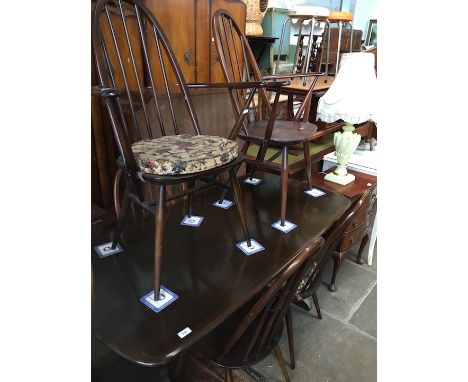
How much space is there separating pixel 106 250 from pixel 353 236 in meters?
1.28

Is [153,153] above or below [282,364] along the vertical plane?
above

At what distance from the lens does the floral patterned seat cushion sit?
92 centimetres

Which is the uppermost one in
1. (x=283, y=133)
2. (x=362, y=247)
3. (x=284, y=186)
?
(x=283, y=133)

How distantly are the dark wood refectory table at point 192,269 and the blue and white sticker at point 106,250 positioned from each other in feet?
0.06

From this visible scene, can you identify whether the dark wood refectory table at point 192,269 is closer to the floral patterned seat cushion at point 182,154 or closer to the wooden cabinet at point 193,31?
the floral patterned seat cushion at point 182,154

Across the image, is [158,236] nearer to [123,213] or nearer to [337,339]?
[123,213]

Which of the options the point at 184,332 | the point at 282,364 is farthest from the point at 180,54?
the point at 282,364

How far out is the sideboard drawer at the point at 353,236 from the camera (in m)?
1.74

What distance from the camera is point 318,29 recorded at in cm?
388

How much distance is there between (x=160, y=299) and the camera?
951mm

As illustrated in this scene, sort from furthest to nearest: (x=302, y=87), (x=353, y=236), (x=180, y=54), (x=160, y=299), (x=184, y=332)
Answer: (x=302, y=87) → (x=353, y=236) → (x=180, y=54) → (x=160, y=299) → (x=184, y=332)
